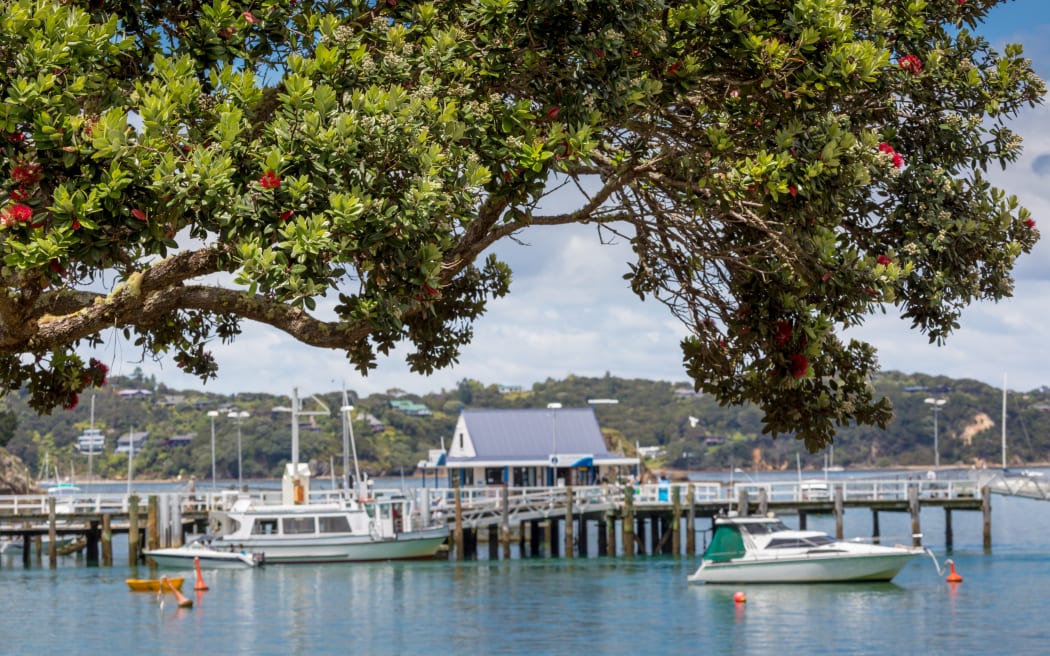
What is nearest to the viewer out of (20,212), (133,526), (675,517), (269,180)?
(269,180)

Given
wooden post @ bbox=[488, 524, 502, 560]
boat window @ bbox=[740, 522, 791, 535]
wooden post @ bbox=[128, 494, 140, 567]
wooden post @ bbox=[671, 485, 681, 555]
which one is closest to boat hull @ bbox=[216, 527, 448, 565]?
wooden post @ bbox=[128, 494, 140, 567]

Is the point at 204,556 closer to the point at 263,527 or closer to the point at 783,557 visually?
the point at 263,527

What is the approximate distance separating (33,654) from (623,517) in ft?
91.2

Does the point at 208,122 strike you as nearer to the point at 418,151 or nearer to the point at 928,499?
the point at 418,151

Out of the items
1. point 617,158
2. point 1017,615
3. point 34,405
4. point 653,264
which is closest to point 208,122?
point 617,158

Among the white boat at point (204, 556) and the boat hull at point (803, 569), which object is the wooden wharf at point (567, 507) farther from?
the boat hull at point (803, 569)

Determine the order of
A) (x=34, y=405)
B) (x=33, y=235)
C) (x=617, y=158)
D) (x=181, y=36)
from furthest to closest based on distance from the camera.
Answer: (x=34, y=405) → (x=617, y=158) → (x=181, y=36) → (x=33, y=235)

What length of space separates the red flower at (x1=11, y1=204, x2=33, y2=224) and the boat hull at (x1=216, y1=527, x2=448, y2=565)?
48449mm

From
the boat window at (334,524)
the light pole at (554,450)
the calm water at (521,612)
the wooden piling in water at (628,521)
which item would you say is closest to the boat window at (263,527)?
the boat window at (334,524)

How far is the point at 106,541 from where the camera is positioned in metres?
58.0

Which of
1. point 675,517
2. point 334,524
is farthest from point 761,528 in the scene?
point 334,524

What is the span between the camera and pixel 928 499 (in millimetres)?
58000

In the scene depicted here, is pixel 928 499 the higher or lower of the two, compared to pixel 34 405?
lower

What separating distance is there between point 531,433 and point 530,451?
1511 mm
